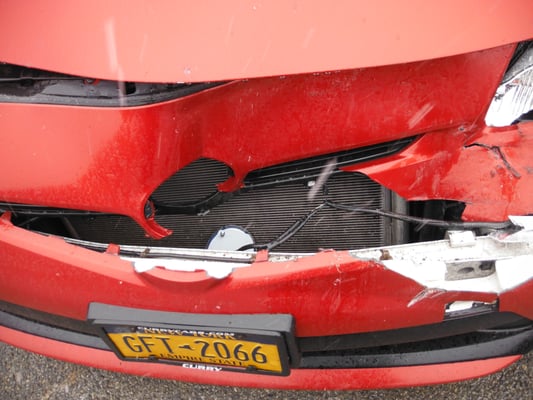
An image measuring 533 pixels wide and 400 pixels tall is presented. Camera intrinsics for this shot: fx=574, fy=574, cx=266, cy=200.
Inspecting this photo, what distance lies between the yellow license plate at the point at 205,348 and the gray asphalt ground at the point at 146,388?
0.48m

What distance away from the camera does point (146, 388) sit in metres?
2.25

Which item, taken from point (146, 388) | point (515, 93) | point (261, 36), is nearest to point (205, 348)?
point (146, 388)

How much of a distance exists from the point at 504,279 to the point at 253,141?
2.46 feet

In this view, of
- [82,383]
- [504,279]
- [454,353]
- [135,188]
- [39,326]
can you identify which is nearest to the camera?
[504,279]

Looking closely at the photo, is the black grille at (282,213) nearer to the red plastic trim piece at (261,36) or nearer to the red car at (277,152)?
the red car at (277,152)

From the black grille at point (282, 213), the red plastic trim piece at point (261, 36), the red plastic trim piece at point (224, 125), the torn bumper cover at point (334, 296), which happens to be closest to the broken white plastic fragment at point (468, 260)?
the torn bumper cover at point (334, 296)

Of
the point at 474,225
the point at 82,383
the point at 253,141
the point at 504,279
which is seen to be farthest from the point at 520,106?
the point at 82,383

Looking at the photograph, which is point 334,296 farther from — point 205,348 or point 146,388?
point 146,388

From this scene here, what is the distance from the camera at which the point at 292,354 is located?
159 cm

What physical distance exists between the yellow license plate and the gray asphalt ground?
48 centimetres

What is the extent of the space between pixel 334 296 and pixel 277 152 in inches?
16.9

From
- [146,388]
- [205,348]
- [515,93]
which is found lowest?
[146,388]

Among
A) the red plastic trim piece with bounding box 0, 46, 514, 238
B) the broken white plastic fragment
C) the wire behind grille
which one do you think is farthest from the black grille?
the broken white plastic fragment

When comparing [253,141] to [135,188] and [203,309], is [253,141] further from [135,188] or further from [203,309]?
[203,309]
